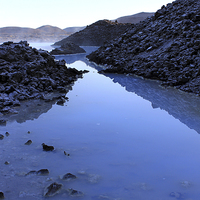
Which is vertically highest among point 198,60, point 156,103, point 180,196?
point 198,60

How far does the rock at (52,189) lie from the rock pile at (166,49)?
6730 millimetres

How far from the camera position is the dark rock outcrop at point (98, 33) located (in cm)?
4162

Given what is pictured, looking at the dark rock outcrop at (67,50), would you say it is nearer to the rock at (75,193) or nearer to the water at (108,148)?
the water at (108,148)

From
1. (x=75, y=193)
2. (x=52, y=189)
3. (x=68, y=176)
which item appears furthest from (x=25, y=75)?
(x=75, y=193)

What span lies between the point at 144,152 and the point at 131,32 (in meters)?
14.4

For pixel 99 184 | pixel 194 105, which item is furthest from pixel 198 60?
pixel 99 184

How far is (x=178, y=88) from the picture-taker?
892 cm

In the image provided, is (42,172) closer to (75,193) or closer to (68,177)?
(68,177)

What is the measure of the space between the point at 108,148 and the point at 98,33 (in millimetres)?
40917

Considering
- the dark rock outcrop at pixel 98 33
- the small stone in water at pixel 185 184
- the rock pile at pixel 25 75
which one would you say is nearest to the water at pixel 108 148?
the small stone in water at pixel 185 184

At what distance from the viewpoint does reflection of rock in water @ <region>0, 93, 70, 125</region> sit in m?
5.73

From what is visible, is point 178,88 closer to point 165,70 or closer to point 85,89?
point 165,70

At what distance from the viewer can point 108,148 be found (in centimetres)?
418

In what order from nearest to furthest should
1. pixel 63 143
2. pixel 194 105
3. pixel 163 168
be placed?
1. pixel 163 168
2. pixel 63 143
3. pixel 194 105
